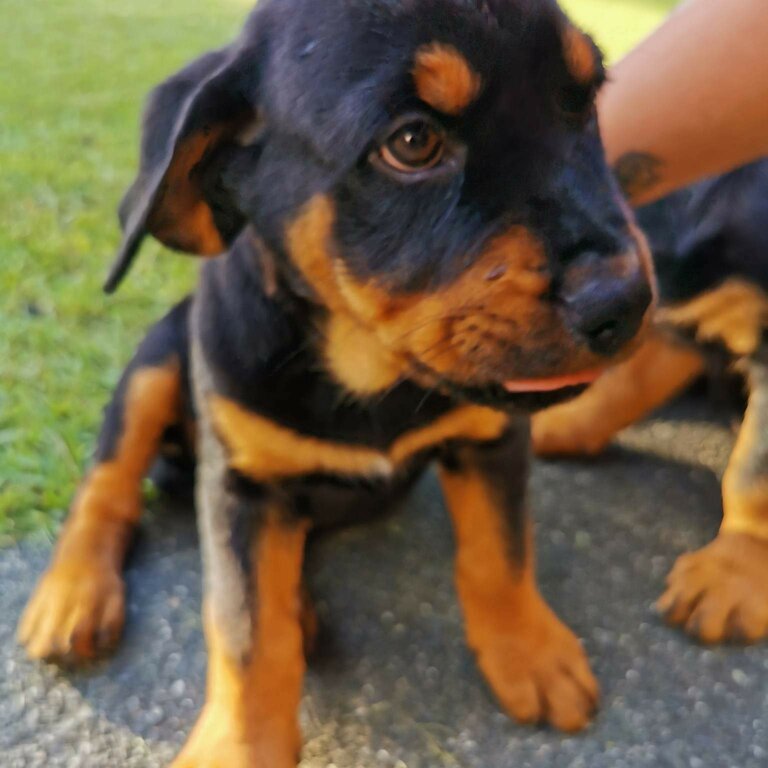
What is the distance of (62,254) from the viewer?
9.32 ft

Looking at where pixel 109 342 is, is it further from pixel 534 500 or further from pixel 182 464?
pixel 534 500

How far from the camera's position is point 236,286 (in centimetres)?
140

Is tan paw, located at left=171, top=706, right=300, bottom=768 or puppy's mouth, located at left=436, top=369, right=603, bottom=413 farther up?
puppy's mouth, located at left=436, top=369, right=603, bottom=413

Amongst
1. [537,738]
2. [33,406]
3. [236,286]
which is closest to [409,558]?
[537,738]

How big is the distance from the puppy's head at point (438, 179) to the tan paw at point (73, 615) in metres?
0.68

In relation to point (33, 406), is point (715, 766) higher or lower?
higher

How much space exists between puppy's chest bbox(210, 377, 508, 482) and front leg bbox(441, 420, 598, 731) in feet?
0.28

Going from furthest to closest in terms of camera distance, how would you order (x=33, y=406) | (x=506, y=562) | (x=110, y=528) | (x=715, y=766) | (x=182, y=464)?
1. (x=33, y=406)
2. (x=182, y=464)
3. (x=110, y=528)
4. (x=506, y=562)
5. (x=715, y=766)

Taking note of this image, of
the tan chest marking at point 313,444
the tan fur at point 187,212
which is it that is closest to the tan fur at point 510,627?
the tan chest marking at point 313,444

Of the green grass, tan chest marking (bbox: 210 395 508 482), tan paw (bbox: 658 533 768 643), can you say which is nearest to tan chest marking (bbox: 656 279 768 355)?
tan paw (bbox: 658 533 768 643)

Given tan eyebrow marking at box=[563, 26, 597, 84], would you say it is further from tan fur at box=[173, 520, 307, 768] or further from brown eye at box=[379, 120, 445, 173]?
tan fur at box=[173, 520, 307, 768]

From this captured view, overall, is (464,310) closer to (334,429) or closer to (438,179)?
(438,179)

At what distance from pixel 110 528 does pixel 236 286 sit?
0.64 m

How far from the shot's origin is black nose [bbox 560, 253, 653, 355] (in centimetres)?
104
